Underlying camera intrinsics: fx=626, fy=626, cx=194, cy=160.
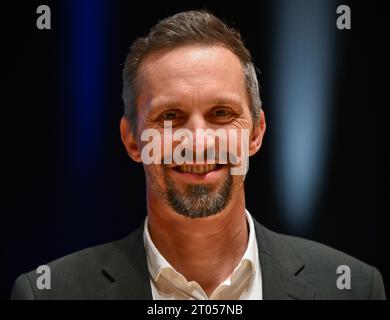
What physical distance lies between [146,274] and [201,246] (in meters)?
0.22

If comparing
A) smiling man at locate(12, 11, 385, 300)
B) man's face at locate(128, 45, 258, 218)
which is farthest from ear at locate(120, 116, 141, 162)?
man's face at locate(128, 45, 258, 218)

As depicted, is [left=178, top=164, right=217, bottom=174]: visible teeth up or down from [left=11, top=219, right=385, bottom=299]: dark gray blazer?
up

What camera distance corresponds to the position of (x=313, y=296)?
2.18 meters

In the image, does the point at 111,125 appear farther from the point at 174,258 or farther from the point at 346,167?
the point at 346,167

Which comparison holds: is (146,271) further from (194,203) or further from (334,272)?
(334,272)

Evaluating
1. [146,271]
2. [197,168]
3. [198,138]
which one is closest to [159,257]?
[146,271]

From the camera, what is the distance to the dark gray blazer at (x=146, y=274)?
2.18 metres

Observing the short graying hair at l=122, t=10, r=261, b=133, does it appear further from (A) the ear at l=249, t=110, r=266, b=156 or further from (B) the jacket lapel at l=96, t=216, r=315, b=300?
(B) the jacket lapel at l=96, t=216, r=315, b=300

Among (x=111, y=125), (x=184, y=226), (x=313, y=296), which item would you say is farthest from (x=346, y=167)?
(x=111, y=125)

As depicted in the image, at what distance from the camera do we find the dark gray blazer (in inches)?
85.7

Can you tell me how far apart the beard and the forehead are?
0.97ft


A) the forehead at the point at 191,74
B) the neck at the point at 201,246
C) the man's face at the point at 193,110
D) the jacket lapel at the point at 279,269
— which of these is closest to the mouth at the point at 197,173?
the man's face at the point at 193,110

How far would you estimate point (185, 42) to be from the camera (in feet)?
7.16

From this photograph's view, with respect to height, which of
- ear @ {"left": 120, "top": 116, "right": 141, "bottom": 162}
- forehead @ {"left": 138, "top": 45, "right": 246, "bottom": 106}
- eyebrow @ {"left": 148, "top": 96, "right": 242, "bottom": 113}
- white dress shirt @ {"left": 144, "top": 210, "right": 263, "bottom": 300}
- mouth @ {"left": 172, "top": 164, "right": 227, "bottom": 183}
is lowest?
white dress shirt @ {"left": 144, "top": 210, "right": 263, "bottom": 300}
